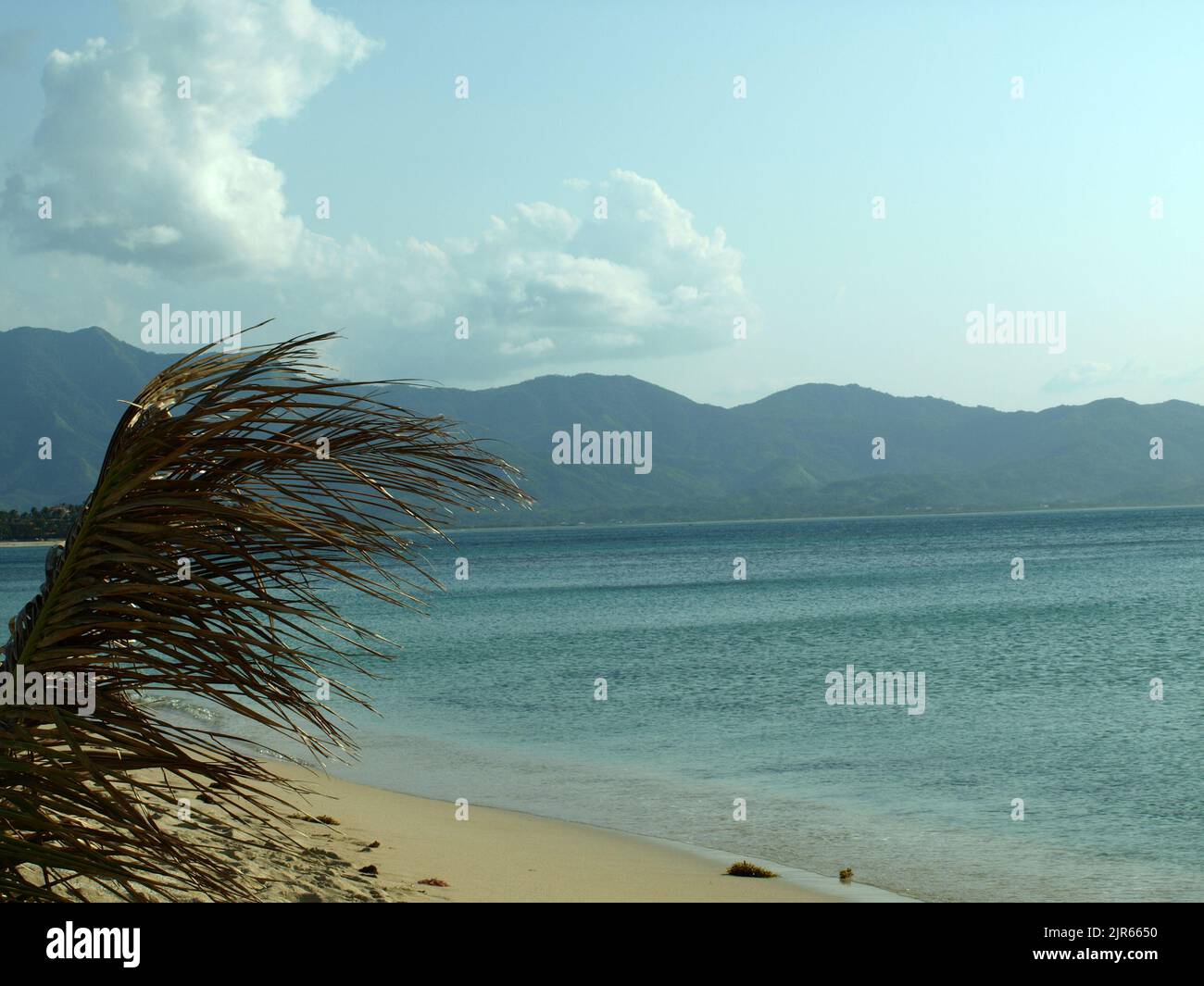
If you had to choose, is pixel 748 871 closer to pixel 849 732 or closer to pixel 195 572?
pixel 195 572

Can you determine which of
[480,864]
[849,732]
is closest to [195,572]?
[480,864]

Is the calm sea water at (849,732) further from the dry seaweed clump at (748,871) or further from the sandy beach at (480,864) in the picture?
the sandy beach at (480,864)

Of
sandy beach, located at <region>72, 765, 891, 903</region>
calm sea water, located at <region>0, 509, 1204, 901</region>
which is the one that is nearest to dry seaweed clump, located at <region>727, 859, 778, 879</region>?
sandy beach, located at <region>72, 765, 891, 903</region>

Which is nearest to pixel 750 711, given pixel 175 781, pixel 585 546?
pixel 175 781

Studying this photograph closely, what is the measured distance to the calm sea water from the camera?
9.73m

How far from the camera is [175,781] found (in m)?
9.06

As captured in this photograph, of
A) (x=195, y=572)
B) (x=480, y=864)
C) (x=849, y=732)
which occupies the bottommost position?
(x=849, y=732)

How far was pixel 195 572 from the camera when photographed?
2.31 meters

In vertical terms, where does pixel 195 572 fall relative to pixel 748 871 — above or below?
above

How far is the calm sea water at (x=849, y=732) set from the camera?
9.73m

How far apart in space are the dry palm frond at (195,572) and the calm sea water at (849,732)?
722cm

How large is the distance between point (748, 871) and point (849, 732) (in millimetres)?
7916
